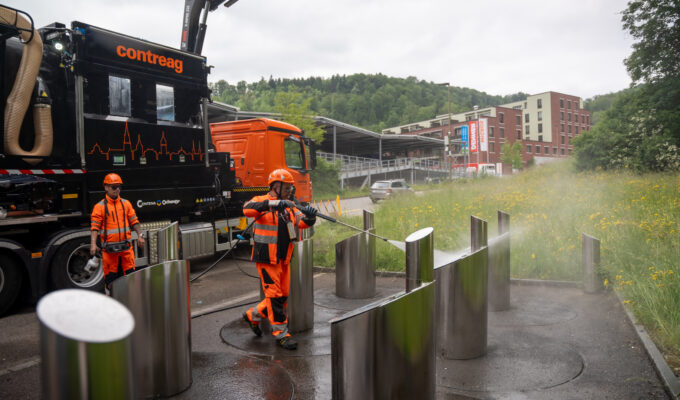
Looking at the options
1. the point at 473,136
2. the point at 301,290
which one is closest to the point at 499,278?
the point at 301,290

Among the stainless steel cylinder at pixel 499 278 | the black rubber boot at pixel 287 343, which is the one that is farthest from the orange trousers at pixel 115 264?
the stainless steel cylinder at pixel 499 278

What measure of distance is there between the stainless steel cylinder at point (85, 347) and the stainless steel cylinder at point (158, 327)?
1960 mm

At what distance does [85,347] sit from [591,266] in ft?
23.2

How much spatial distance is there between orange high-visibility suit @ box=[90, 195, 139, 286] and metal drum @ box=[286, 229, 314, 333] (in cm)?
225

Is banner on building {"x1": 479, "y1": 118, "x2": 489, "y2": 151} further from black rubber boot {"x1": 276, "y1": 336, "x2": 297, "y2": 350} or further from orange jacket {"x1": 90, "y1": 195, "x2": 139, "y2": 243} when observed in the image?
black rubber boot {"x1": 276, "y1": 336, "x2": 297, "y2": 350}

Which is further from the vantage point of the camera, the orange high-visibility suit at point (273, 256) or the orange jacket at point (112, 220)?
the orange jacket at point (112, 220)

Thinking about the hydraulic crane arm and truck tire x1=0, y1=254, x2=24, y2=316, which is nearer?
truck tire x1=0, y1=254, x2=24, y2=316

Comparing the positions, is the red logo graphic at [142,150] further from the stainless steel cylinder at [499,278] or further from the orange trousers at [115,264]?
the stainless steel cylinder at [499,278]

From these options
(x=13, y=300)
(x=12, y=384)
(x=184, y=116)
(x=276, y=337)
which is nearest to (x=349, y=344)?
(x=276, y=337)

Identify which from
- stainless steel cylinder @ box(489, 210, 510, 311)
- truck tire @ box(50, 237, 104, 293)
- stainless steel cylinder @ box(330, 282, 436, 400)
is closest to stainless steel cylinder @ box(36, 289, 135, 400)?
stainless steel cylinder @ box(330, 282, 436, 400)

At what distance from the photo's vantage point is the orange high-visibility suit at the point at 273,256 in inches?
194

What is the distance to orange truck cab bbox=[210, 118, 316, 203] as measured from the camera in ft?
35.7

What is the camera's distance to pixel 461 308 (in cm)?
450

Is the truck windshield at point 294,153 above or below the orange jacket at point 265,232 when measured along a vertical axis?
above
